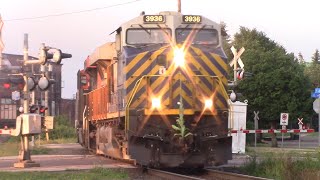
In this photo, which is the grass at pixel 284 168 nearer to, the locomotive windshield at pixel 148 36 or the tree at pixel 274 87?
the locomotive windshield at pixel 148 36

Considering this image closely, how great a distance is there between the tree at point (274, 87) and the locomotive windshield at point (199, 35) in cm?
2656

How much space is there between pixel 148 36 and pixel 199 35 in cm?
149

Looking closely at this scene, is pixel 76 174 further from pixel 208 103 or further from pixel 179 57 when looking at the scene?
pixel 179 57

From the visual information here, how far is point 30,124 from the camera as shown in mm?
16969

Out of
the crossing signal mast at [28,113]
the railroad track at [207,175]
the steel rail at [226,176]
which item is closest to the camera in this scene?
the steel rail at [226,176]

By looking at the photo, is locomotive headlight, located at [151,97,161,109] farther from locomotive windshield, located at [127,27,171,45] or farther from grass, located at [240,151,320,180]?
grass, located at [240,151,320,180]

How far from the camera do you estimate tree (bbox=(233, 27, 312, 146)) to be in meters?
41.5

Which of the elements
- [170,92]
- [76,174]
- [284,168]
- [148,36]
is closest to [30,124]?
[76,174]

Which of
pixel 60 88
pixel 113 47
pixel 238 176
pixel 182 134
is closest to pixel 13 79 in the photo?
pixel 113 47

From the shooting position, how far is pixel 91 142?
22312mm

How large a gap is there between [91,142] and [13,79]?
5.95 m

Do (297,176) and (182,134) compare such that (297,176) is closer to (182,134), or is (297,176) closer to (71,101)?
(182,134)

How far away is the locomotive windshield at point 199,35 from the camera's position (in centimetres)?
1502

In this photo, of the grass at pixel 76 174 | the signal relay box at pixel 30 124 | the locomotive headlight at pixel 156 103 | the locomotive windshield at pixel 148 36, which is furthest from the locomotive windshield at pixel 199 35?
the signal relay box at pixel 30 124
